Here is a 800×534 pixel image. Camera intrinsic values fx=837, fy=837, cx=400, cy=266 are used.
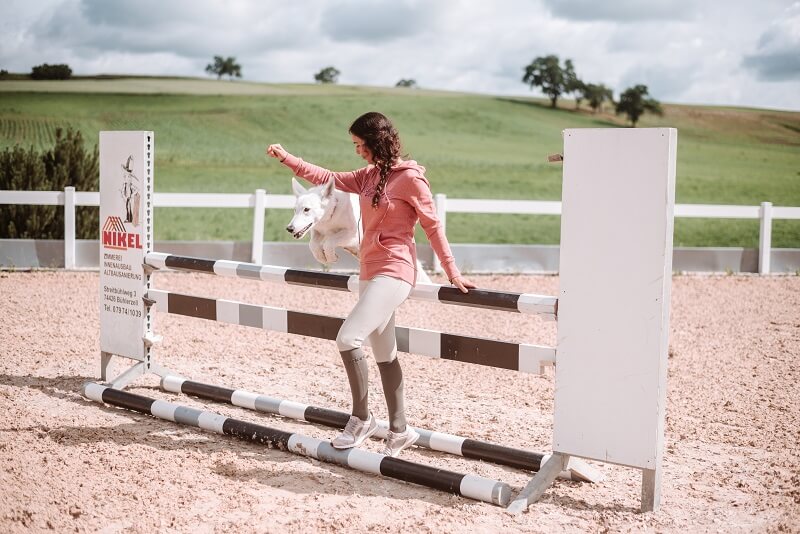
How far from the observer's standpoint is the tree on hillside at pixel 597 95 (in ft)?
172

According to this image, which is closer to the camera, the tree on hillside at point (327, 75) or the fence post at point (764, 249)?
the fence post at point (764, 249)

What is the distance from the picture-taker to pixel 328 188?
506 centimetres

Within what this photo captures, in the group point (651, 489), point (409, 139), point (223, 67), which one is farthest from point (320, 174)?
point (223, 67)

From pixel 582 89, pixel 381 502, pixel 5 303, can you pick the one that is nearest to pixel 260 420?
pixel 381 502

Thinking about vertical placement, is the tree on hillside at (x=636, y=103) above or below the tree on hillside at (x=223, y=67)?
below

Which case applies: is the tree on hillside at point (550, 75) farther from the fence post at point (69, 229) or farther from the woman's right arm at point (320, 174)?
the woman's right arm at point (320, 174)

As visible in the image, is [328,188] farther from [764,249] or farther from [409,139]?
[409,139]

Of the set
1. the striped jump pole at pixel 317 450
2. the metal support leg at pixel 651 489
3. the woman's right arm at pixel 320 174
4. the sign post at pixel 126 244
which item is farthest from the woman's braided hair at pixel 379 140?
the sign post at pixel 126 244

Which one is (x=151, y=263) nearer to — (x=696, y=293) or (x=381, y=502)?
(x=381, y=502)

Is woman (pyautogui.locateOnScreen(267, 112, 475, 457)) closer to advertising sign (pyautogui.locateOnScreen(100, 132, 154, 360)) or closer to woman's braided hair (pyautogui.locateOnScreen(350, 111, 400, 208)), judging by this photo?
woman's braided hair (pyautogui.locateOnScreen(350, 111, 400, 208))

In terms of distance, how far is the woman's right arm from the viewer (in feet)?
16.0

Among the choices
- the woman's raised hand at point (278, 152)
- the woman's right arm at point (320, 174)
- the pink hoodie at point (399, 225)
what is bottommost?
the pink hoodie at point (399, 225)

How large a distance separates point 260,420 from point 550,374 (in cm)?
287

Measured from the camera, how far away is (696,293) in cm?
1192
